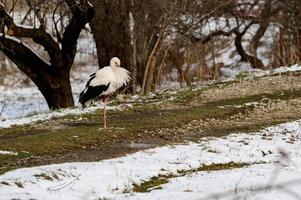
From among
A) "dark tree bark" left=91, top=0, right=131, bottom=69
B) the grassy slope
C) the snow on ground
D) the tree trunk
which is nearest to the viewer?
the snow on ground

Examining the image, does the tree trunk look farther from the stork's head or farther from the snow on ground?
the snow on ground

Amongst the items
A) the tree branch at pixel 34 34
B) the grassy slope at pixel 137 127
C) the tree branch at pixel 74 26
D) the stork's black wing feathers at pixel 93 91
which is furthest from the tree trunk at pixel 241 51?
the stork's black wing feathers at pixel 93 91

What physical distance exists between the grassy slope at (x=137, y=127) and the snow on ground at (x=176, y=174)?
70 cm

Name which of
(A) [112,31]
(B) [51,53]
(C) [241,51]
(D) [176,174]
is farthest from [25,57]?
(C) [241,51]

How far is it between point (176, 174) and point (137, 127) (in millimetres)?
3118

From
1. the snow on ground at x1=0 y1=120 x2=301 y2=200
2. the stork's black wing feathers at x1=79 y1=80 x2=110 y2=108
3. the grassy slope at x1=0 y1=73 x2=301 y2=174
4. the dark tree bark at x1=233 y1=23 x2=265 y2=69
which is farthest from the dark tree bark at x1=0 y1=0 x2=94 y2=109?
the dark tree bark at x1=233 y1=23 x2=265 y2=69

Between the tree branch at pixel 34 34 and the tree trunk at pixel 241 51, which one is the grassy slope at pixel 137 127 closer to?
the tree branch at pixel 34 34

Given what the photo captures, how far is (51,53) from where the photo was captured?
17328 millimetres

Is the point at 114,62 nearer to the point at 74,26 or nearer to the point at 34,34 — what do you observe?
the point at 34,34

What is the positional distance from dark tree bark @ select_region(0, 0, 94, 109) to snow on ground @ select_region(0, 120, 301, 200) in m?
8.21

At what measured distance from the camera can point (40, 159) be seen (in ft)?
29.0

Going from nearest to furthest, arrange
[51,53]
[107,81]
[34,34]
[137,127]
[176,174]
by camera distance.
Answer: [176,174]
[107,81]
[137,127]
[34,34]
[51,53]

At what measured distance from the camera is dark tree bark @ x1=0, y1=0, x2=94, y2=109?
55.2 feet

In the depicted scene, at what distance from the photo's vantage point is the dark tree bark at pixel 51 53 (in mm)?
16828
